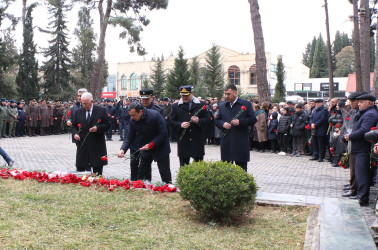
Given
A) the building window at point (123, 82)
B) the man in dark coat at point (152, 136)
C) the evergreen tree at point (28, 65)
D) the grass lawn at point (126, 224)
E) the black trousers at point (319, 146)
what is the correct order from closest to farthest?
the grass lawn at point (126, 224) → the man in dark coat at point (152, 136) → the black trousers at point (319, 146) → the evergreen tree at point (28, 65) → the building window at point (123, 82)

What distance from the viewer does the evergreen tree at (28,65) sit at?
104 ft

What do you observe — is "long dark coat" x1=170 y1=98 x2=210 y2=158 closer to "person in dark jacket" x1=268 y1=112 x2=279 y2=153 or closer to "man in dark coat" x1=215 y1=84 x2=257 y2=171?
"man in dark coat" x1=215 y1=84 x2=257 y2=171

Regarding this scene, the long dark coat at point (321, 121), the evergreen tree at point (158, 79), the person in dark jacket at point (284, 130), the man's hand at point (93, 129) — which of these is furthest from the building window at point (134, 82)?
the man's hand at point (93, 129)

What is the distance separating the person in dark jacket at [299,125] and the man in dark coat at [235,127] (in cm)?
714

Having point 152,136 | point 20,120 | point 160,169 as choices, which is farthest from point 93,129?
point 20,120

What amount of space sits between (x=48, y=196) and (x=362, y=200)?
514cm

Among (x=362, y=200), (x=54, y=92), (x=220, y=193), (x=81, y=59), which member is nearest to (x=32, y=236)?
(x=220, y=193)

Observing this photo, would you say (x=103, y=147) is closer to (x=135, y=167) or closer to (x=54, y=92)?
(x=135, y=167)

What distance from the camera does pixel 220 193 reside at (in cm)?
467

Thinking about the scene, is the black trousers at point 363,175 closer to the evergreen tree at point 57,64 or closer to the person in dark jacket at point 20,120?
the person in dark jacket at point 20,120

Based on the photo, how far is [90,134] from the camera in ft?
24.6

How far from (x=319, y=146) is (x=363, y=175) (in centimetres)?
615

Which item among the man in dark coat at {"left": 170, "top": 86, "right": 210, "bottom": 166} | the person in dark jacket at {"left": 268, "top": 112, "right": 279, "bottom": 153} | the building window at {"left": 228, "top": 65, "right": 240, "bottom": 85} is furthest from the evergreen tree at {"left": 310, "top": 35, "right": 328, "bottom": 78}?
the man in dark coat at {"left": 170, "top": 86, "right": 210, "bottom": 166}

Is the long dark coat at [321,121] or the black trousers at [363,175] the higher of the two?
the long dark coat at [321,121]
